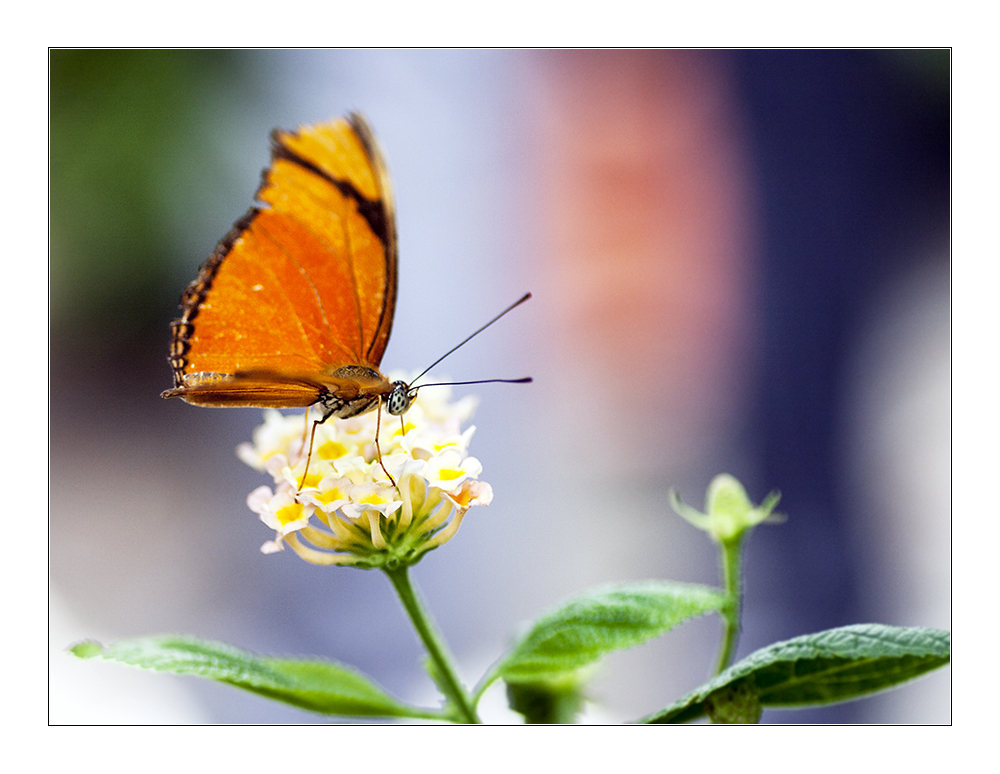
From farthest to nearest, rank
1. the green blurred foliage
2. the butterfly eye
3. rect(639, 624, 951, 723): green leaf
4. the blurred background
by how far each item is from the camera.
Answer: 1. the blurred background
2. the green blurred foliage
3. the butterfly eye
4. rect(639, 624, 951, 723): green leaf

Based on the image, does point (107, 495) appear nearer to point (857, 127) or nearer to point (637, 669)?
point (637, 669)

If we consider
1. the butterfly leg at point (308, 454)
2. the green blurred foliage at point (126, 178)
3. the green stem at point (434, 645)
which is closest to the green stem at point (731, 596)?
the green stem at point (434, 645)

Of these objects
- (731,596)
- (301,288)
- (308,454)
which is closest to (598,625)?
(731,596)

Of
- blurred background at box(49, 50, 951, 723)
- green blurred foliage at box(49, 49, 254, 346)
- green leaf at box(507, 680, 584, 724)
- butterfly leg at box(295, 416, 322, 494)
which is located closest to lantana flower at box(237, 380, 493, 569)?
butterfly leg at box(295, 416, 322, 494)

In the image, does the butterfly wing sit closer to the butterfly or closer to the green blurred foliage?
the butterfly

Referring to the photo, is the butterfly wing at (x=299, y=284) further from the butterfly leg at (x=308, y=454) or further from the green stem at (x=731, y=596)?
the green stem at (x=731, y=596)

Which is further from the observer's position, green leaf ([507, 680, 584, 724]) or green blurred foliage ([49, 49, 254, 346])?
green blurred foliage ([49, 49, 254, 346])
